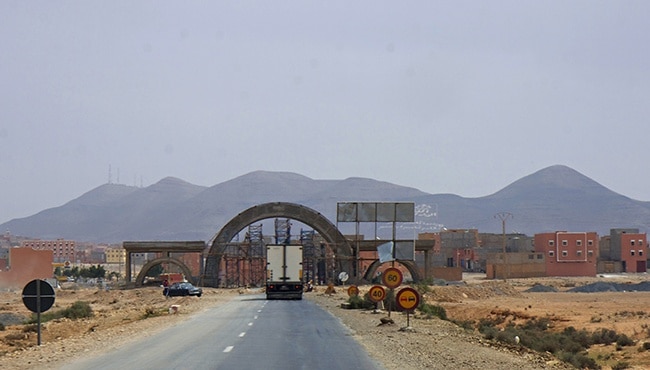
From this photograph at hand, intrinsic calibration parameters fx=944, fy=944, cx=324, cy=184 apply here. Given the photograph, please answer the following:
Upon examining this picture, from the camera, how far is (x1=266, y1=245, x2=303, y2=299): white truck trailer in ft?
189

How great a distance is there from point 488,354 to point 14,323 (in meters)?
28.8

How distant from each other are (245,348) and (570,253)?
360 feet

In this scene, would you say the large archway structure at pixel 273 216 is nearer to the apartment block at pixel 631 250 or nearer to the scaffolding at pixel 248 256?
the scaffolding at pixel 248 256

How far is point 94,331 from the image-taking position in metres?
32.9

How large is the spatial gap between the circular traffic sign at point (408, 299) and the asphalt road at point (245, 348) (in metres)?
1.87

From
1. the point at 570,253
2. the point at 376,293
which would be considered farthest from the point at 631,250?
the point at 376,293

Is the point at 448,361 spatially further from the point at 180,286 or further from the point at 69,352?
the point at 180,286

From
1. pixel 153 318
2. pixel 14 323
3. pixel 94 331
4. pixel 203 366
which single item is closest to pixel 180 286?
pixel 14 323

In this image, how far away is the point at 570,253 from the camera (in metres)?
127

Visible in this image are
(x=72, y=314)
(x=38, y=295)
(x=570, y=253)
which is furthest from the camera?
(x=570, y=253)

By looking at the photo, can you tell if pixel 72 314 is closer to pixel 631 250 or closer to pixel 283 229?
pixel 283 229

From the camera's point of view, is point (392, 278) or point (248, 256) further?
point (248, 256)

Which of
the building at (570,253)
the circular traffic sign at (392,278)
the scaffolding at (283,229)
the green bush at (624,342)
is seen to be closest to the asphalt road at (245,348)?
the circular traffic sign at (392,278)

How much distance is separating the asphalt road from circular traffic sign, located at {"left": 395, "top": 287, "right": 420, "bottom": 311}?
1869mm
